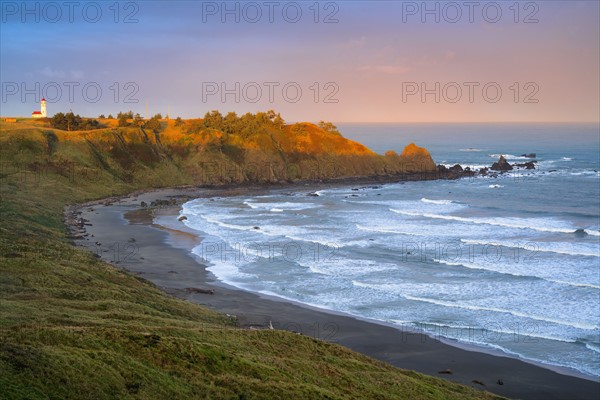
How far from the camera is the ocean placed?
3459 centimetres

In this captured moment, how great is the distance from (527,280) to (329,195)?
167 feet

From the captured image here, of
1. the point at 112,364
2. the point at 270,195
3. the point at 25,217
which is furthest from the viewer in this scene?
the point at 270,195

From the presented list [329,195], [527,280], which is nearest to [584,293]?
[527,280]

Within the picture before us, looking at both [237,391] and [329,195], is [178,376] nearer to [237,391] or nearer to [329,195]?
[237,391]

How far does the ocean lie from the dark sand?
1302mm

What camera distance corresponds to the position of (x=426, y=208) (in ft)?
262

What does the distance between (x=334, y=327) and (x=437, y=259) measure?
17389mm

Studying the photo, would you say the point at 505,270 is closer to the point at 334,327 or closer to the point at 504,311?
the point at 504,311

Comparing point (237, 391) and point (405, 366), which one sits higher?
point (237, 391)

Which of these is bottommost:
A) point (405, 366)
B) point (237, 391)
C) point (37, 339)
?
point (405, 366)

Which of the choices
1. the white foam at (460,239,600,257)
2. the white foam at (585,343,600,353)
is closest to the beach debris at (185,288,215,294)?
the white foam at (585,343,600,353)

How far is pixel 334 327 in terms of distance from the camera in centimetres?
3403

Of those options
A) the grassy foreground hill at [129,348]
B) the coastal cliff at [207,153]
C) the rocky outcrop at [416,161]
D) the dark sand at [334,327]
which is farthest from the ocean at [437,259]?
the rocky outcrop at [416,161]

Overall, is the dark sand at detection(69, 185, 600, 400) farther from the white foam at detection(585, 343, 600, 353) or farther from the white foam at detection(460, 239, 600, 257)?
the white foam at detection(460, 239, 600, 257)
